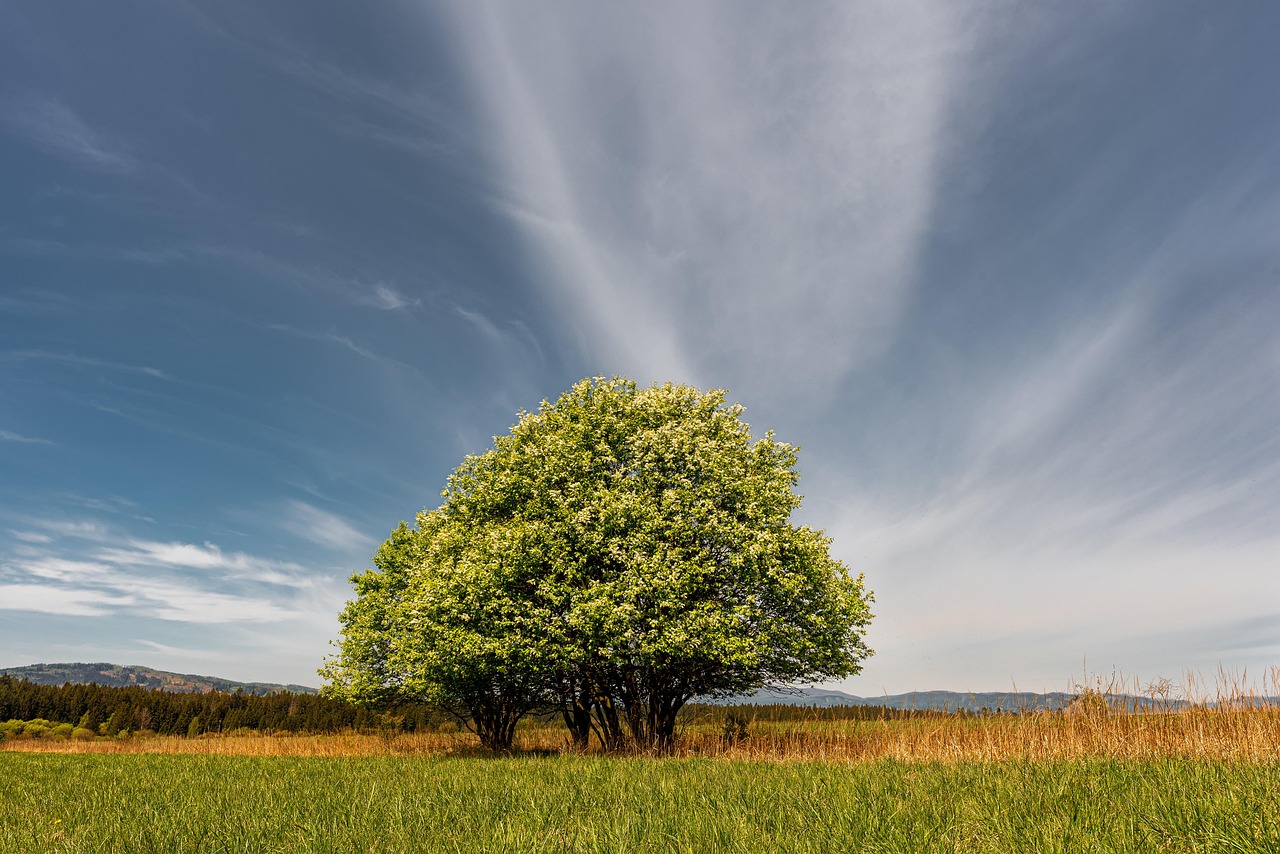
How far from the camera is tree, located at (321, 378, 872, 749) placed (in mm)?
20562

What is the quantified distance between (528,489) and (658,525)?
258 inches

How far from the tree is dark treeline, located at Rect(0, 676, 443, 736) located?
79757 mm

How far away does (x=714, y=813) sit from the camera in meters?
5.86

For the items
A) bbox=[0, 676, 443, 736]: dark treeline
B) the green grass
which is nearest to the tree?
the green grass

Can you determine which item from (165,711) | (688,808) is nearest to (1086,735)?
(688,808)

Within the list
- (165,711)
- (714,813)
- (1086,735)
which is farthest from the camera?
(165,711)

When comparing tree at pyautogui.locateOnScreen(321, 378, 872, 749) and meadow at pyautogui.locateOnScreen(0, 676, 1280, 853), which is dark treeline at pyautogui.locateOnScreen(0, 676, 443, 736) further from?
meadow at pyautogui.locateOnScreen(0, 676, 1280, 853)

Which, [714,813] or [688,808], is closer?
[714,813]

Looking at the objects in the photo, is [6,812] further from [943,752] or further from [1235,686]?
[1235,686]

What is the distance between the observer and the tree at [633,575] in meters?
20.6

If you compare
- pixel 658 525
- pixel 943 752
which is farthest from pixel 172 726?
pixel 943 752

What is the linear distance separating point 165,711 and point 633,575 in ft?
369

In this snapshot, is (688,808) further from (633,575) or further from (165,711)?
(165,711)

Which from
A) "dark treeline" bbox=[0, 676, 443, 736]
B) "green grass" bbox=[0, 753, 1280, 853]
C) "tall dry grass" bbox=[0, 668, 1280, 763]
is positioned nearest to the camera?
"green grass" bbox=[0, 753, 1280, 853]
